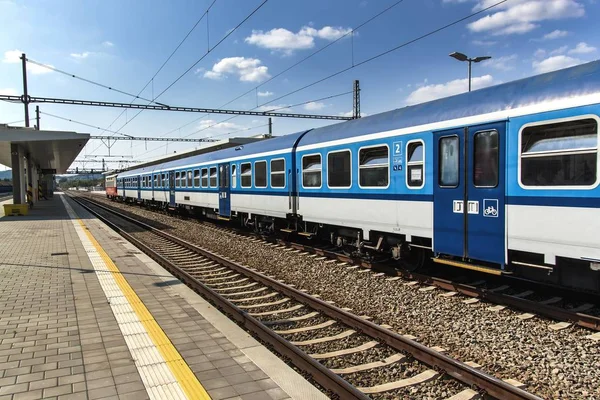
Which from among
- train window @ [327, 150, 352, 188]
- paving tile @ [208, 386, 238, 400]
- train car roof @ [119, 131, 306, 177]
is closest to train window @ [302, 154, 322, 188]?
train window @ [327, 150, 352, 188]

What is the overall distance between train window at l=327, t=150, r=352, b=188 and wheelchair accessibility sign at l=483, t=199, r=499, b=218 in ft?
11.2

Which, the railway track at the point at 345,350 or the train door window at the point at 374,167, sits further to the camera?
the train door window at the point at 374,167

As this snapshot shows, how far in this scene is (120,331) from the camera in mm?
5117

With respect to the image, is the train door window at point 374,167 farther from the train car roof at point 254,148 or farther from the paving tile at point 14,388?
the paving tile at point 14,388

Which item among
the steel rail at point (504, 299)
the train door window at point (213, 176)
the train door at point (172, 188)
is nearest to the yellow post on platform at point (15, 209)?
the train door at point (172, 188)

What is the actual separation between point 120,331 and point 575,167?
19.2ft

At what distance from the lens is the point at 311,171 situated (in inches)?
425

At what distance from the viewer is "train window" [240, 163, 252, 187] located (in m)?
14.4

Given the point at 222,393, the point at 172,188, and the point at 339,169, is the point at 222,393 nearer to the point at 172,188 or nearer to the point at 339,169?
the point at 339,169

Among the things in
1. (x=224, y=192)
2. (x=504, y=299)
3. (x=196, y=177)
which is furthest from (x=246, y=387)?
(x=196, y=177)

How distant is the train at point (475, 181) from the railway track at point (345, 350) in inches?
88.5

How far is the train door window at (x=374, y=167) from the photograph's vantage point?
26.9ft

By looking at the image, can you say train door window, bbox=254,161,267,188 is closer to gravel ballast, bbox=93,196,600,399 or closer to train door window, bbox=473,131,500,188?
gravel ballast, bbox=93,196,600,399

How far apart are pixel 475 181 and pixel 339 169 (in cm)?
369
